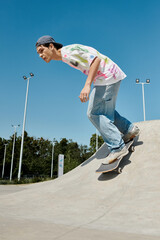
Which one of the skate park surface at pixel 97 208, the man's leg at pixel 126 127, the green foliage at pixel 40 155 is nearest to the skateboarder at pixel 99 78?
the man's leg at pixel 126 127

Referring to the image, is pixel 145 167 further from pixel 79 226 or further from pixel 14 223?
pixel 14 223

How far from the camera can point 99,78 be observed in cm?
357

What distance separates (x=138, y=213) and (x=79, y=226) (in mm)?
741

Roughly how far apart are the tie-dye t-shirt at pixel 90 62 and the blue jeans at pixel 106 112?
13 cm

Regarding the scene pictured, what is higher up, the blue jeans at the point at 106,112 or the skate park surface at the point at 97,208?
the blue jeans at the point at 106,112

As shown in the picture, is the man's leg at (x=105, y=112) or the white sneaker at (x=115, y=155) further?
the man's leg at (x=105, y=112)

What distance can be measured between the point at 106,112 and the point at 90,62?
960mm

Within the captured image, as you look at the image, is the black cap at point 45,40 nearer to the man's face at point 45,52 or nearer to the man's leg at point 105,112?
the man's face at point 45,52

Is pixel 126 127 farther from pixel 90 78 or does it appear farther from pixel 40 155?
pixel 40 155

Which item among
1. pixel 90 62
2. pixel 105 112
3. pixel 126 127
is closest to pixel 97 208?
pixel 105 112

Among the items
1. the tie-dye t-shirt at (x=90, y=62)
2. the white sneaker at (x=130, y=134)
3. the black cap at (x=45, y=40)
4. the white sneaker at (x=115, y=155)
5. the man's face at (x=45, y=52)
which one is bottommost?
the white sneaker at (x=115, y=155)

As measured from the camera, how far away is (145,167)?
350 centimetres

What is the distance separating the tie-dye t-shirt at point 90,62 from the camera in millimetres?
3342

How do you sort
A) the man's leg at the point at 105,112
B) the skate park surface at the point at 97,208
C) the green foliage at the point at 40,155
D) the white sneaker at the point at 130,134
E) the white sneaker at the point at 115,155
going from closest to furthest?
the skate park surface at the point at 97,208
the white sneaker at the point at 115,155
the man's leg at the point at 105,112
the white sneaker at the point at 130,134
the green foliage at the point at 40,155
